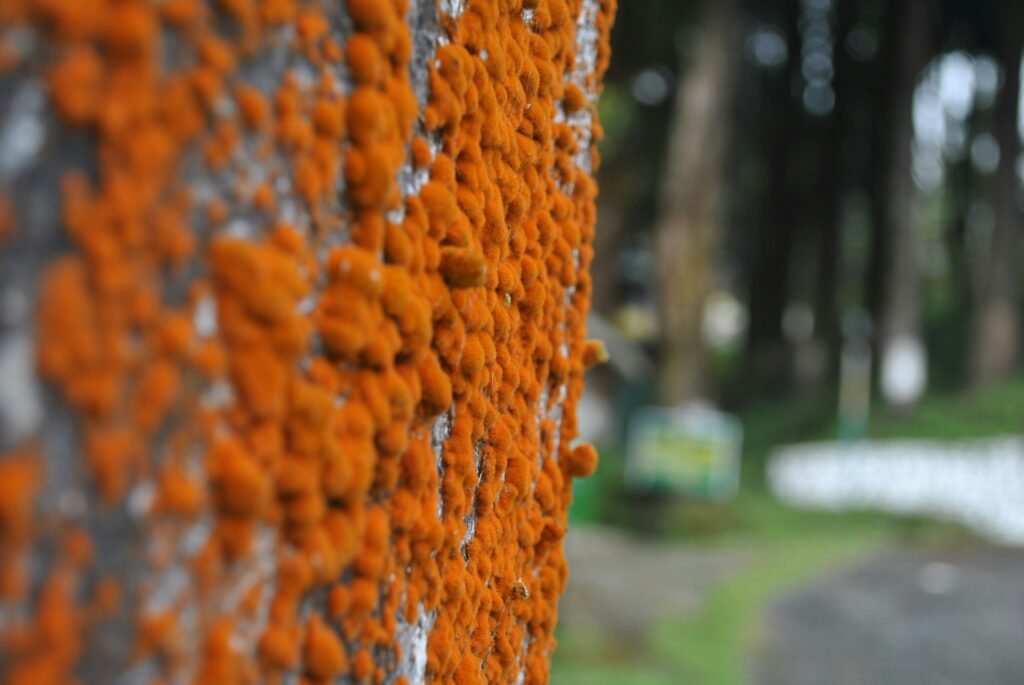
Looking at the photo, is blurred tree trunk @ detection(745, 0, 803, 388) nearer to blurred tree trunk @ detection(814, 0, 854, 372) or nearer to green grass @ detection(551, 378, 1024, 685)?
blurred tree trunk @ detection(814, 0, 854, 372)

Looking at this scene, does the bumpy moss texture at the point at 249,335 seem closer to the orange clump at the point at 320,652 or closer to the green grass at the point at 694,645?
the orange clump at the point at 320,652

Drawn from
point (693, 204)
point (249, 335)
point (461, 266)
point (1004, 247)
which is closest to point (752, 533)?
point (693, 204)

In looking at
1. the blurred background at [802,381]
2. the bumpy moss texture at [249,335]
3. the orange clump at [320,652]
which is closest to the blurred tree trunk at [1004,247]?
the blurred background at [802,381]

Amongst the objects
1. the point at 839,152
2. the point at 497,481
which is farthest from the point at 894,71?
the point at 497,481

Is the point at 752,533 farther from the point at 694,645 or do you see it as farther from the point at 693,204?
the point at 694,645

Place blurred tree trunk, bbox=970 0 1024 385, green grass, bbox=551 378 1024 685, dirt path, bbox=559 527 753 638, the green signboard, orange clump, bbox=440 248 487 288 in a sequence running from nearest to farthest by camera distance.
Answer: orange clump, bbox=440 248 487 288, green grass, bbox=551 378 1024 685, dirt path, bbox=559 527 753 638, the green signboard, blurred tree trunk, bbox=970 0 1024 385

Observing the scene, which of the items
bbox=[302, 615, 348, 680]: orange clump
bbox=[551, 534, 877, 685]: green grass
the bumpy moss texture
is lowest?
bbox=[551, 534, 877, 685]: green grass

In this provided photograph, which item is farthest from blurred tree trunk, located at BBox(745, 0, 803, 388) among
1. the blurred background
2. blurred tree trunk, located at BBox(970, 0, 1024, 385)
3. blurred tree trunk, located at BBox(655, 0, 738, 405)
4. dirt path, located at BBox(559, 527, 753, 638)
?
dirt path, located at BBox(559, 527, 753, 638)
